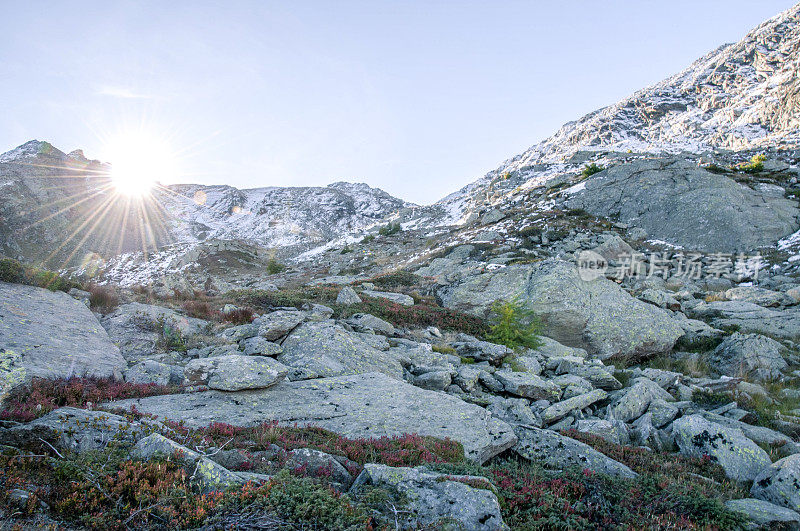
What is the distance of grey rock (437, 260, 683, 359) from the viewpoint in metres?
14.1

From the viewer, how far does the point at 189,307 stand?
14094mm

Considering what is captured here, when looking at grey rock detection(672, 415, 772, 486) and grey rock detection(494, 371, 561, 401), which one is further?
grey rock detection(494, 371, 561, 401)

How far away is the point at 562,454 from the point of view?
20.5 feet

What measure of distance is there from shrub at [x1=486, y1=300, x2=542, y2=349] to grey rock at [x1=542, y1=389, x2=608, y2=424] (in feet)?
14.3

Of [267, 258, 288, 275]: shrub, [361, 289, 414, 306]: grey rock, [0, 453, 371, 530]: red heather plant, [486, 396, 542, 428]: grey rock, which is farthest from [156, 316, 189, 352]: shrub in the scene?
[267, 258, 288, 275]: shrub

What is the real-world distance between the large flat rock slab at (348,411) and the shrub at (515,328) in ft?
22.0

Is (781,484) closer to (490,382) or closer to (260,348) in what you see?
(490,382)

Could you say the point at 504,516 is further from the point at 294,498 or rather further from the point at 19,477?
the point at 19,477

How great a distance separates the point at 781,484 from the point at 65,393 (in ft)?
36.9

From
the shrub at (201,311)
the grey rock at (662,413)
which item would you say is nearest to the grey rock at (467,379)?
the grey rock at (662,413)

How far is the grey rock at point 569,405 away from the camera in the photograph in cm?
827

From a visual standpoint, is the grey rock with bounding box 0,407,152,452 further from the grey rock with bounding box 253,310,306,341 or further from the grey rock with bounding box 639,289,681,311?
the grey rock with bounding box 639,289,681,311

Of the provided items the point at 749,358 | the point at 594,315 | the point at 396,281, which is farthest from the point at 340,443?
the point at 396,281

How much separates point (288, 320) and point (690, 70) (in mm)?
167698
